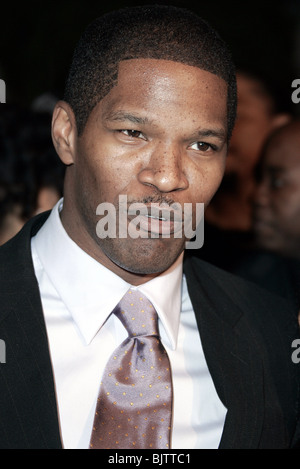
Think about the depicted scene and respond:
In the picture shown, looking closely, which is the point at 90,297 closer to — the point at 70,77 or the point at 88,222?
the point at 88,222

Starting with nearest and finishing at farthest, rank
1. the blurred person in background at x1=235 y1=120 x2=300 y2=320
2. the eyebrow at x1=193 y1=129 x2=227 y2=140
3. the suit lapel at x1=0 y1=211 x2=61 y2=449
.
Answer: the suit lapel at x1=0 y1=211 x2=61 y2=449
the eyebrow at x1=193 y1=129 x2=227 y2=140
the blurred person in background at x1=235 y1=120 x2=300 y2=320

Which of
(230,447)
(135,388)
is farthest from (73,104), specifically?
(230,447)

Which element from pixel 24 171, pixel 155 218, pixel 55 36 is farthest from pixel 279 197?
pixel 55 36

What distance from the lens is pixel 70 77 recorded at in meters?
2.29

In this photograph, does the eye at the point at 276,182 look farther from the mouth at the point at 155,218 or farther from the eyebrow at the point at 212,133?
the mouth at the point at 155,218

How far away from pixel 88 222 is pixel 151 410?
27.4 inches

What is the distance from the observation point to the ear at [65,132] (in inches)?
87.4

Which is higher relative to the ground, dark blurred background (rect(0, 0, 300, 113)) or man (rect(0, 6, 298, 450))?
dark blurred background (rect(0, 0, 300, 113))

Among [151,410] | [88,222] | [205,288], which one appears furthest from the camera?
[205,288]

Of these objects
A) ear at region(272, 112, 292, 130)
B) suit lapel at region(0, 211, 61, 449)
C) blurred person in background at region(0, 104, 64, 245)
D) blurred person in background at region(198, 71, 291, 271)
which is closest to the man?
suit lapel at region(0, 211, 61, 449)

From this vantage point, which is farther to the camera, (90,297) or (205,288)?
(205,288)

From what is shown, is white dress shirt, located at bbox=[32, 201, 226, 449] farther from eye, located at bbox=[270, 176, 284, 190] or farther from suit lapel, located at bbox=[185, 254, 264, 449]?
eye, located at bbox=[270, 176, 284, 190]

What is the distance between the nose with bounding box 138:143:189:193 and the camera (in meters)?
1.94

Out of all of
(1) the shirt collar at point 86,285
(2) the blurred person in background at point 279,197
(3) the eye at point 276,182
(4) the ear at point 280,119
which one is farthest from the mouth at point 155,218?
(4) the ear at point 280,119
